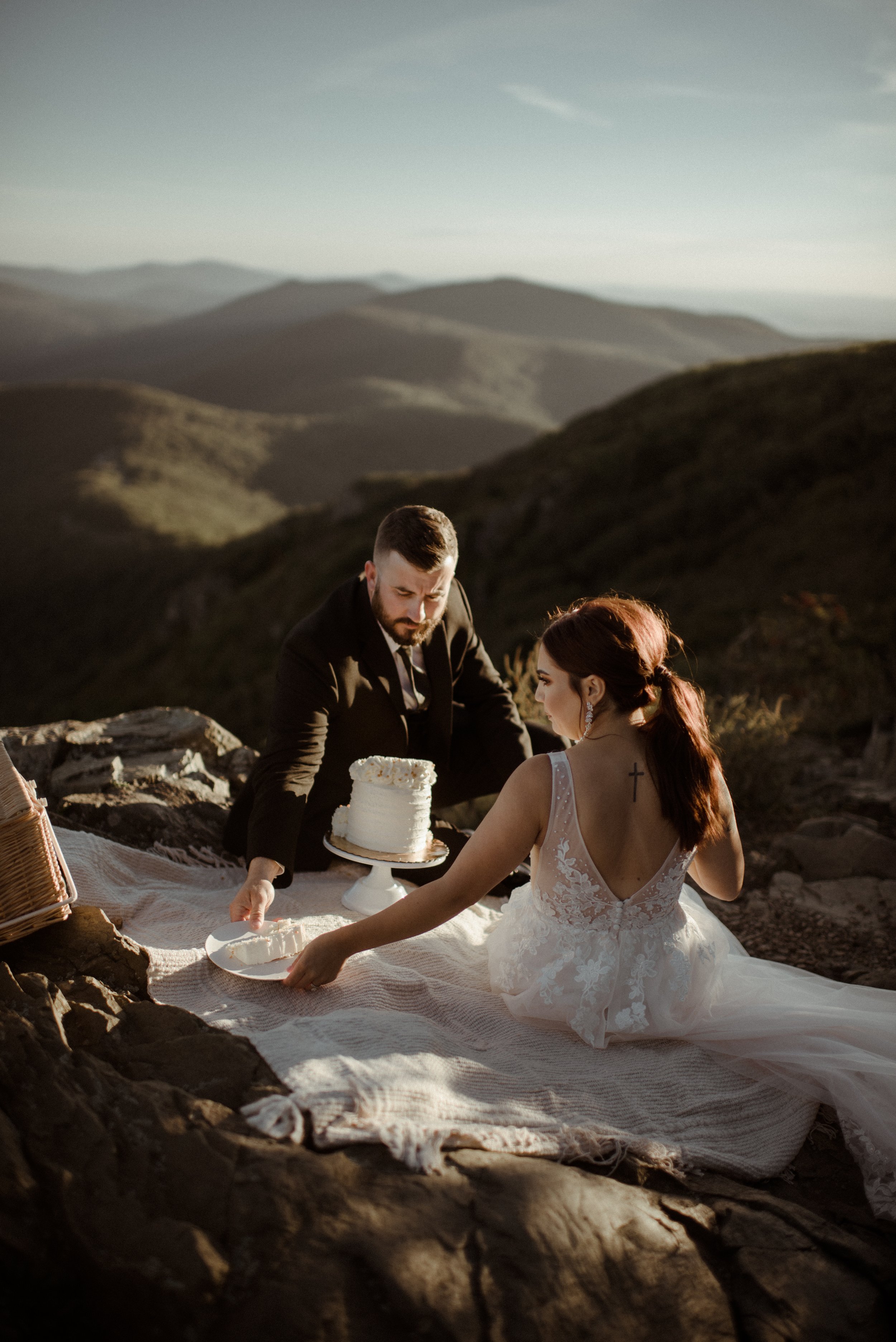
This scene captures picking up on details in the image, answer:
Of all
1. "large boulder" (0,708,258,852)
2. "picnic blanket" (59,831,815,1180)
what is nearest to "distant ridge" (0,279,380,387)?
"large boulder" (0,708,258,852)

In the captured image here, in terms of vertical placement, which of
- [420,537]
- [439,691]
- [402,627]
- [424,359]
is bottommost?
[439,691]

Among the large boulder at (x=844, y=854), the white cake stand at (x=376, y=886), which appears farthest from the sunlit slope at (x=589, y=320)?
the white cake stand at (x=376, y=886)

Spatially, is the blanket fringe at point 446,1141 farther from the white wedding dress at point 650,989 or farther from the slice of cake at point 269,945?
the slice of cake at point 269,945

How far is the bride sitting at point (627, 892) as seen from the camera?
7.75ft

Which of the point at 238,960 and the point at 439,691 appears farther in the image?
the point at 439,691

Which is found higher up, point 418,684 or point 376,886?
point 418,684

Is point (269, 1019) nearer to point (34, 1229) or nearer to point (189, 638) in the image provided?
point (34, 1229)

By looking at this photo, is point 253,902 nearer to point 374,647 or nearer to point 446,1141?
point 446,1141

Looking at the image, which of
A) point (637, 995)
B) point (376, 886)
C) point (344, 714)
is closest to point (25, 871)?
point (376, 886)

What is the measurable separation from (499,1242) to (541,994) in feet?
2.87

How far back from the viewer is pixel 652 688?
2465 millimetres

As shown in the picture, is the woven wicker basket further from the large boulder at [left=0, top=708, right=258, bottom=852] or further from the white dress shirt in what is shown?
the white dress shirt

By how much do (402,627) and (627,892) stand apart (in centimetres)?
153

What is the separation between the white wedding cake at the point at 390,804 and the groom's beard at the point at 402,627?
661mm
